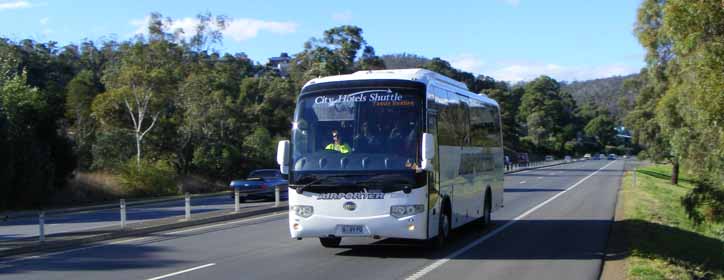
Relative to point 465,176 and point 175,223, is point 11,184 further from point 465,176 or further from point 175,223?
point 465,176

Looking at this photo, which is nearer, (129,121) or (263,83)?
(129,121)

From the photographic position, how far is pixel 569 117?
15788cm

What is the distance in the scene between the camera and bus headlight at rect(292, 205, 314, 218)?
1309 centimetres

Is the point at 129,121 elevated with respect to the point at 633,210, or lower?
elevated

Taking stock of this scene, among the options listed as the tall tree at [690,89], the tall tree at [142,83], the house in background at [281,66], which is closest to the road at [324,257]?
the tall tree at [690,89]

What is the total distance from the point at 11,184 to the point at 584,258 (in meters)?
27.1

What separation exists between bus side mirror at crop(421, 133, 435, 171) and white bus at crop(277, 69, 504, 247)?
0.05 ft

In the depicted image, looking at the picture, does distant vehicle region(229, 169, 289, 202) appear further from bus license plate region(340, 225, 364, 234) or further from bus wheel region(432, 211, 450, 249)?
bus license plate region(340, 225, 364, 234)

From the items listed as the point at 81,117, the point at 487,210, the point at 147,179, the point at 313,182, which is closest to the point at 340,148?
the point at 313,182

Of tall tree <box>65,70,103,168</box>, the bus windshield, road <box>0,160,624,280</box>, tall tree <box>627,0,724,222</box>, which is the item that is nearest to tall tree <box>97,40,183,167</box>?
tall tree <box>65,70,103,168</box>

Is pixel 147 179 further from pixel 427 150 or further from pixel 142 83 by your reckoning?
pixel 427 150

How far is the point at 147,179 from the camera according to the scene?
42781 mm

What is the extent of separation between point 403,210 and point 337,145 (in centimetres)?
156

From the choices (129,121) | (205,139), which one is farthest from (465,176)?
(205,139)
